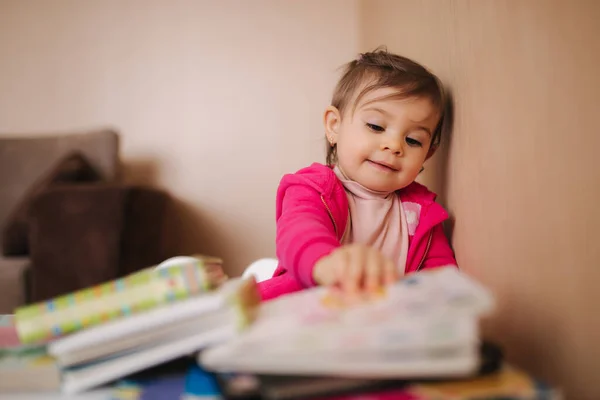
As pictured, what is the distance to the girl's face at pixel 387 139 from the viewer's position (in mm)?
902

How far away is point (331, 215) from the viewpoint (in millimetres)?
869

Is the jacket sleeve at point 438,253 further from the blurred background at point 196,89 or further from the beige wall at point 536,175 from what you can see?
the blurred background at point 196,89

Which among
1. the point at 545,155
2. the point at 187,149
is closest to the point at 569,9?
the point at 545,155

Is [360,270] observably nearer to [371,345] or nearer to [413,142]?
[371,345]

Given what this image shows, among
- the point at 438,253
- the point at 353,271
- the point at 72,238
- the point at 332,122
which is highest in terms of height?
the point at 332,122

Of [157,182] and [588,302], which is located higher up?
[588,302]

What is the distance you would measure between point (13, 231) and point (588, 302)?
1.79 metres

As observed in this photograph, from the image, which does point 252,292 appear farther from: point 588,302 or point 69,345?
point 588,302

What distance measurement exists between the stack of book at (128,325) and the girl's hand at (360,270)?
0.31ft

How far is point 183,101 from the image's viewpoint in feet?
7.96

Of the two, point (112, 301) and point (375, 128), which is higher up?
point (375, 128)

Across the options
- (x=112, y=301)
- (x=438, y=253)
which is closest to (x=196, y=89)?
(x=438, y=253)

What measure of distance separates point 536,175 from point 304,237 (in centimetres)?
29

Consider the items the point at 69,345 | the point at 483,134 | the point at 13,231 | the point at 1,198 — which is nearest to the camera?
the point at 69,345
